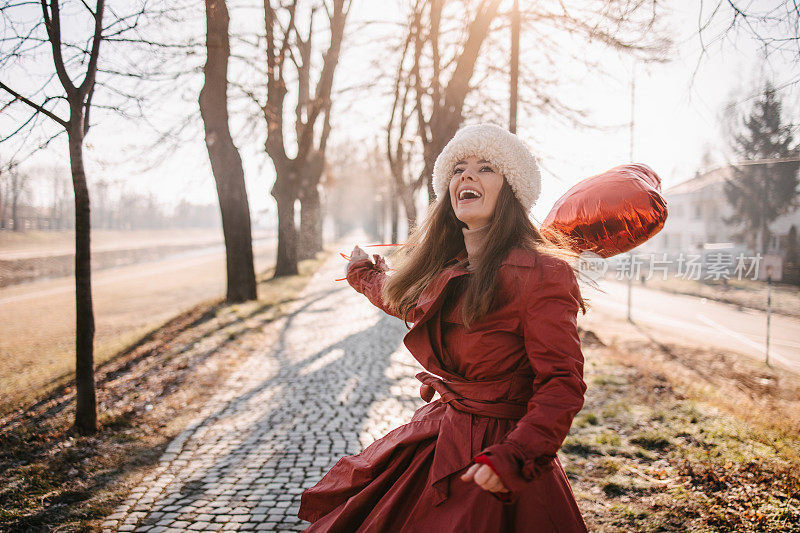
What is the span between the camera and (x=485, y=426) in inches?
67.3

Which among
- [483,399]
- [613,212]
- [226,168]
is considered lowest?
[483,399]

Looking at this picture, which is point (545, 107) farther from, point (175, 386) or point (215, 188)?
point (175, 386)

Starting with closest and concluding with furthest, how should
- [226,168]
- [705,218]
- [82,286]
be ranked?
[82,286]
[226,168]
[705,218]

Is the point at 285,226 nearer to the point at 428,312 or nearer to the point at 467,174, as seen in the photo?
the point at 467,174

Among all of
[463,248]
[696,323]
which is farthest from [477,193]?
[696,323]

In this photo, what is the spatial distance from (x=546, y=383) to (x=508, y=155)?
0.97 meters

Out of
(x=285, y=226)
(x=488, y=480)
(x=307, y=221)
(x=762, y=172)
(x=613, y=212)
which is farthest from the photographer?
(x=307, y=221)

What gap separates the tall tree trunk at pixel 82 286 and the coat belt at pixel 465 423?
14.2ft

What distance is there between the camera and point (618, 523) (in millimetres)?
3285

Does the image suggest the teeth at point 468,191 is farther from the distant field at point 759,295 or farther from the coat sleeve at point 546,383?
the distant field at point 759,295

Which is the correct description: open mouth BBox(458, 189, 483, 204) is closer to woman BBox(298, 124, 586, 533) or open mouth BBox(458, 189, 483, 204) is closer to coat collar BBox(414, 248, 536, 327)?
woman BBox(298, 124, 586, 533)

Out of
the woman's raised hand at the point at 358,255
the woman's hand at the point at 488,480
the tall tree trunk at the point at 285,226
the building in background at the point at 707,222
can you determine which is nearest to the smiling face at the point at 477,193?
the woman's raised hand at the point at 358,255

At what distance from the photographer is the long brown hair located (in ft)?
5.76

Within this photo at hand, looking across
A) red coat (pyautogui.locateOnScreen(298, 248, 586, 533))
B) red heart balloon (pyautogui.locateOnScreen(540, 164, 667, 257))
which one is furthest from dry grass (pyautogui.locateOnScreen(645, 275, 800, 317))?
red coat (pyautogui.locateOnScreen(298, 248, 586, 533))
